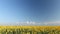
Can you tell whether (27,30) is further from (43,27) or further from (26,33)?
(43,27)

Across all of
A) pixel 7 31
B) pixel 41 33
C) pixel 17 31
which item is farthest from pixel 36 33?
pixel 7 31

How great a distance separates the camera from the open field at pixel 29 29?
320 centimetres

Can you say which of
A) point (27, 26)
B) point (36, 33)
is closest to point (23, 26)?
point (27, 26)

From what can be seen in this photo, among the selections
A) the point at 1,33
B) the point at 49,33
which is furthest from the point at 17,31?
the point at 49,33

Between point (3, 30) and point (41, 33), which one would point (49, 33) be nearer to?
point (41, 33)

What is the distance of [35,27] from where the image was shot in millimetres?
3201

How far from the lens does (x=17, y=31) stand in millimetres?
3289

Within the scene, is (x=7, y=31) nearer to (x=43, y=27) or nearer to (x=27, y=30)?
(x=27, y=30)

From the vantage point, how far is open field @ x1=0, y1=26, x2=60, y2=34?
3.20 m

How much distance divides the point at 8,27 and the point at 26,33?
0.37 meters

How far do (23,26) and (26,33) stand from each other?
0.49 ft

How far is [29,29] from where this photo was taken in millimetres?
3242

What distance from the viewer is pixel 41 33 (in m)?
3.23

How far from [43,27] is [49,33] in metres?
0.17
